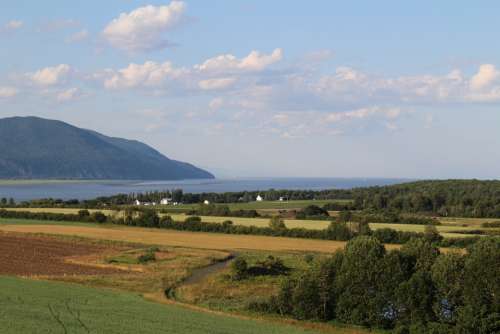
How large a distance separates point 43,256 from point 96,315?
33.4m

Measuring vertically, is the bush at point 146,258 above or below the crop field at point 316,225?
below

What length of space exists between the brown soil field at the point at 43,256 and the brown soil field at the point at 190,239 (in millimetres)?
5890

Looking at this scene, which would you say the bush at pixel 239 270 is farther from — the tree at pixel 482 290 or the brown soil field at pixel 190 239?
the brown soil field at pixel 190 239

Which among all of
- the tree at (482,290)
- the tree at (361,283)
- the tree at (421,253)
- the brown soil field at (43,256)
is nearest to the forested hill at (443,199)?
the brown soil field at (43,256)

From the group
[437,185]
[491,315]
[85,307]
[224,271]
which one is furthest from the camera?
[437,185]

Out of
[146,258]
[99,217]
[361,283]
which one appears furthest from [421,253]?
[99,217]

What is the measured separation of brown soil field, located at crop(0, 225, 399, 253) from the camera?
74500 mm

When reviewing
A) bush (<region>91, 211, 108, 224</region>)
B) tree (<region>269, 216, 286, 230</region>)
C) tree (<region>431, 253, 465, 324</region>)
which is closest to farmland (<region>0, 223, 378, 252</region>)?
tree (<region>269, 216, 286, 230</region>)

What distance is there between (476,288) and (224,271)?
2287 centimetres

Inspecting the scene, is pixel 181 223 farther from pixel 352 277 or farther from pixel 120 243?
pixel 352 277

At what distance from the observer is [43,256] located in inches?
2422

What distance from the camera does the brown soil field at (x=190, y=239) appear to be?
74500mm

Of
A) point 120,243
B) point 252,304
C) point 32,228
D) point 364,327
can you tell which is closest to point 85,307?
point 252,304

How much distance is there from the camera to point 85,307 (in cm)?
3291
